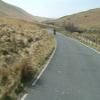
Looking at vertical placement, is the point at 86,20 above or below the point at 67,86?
below

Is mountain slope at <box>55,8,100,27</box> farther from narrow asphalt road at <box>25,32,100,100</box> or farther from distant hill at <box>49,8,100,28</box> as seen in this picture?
narrow asphalt road at <box>25,32,100,100</box>

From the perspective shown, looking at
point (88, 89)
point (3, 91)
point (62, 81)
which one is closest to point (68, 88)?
point (88, 89)

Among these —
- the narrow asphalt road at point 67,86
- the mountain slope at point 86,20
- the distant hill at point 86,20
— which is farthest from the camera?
the mountain slope at point 86,20

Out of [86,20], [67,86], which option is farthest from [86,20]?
[67,86]

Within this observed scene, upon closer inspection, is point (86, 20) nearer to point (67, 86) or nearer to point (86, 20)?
point (86, 20)

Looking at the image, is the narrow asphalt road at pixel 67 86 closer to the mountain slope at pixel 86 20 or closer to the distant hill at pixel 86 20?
the distant hill at pixel 86 20

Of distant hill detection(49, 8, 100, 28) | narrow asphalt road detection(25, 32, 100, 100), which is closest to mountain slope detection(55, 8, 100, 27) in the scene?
distant hill detection(49, 8, 100, 28)

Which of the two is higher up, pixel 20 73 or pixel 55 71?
pixel 20 73

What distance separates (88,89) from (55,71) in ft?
17.5

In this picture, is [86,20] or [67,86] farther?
[86,20]

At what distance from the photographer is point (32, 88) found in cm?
1266

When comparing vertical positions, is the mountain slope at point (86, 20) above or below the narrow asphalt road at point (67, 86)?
below

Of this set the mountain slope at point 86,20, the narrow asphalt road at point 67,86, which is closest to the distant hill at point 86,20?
the mountain slope at point 86,20

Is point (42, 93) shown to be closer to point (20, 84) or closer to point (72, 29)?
point (20, 84)
